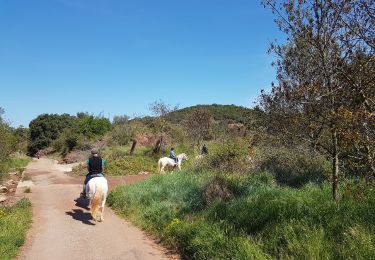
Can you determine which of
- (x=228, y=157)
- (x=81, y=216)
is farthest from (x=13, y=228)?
(x=228, y=157)

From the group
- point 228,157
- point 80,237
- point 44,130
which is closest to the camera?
point 80,237

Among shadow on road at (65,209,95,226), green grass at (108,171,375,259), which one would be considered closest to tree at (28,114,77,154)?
shadow on road at (65,209,95,226)

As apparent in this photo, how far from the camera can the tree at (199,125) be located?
38656mm

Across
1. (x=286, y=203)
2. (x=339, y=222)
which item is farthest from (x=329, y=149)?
(x=339, y=222)

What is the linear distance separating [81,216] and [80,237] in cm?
276

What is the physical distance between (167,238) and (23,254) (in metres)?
3.17

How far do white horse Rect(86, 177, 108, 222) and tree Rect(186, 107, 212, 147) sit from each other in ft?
86.9

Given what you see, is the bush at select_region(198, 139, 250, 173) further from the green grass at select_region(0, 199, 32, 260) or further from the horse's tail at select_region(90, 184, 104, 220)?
the green grass at select_region(0, 199, 32, 260)

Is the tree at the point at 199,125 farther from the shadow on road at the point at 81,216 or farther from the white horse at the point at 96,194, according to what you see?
the white horse at the point at 96,194

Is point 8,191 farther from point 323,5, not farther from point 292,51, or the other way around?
point 323,5

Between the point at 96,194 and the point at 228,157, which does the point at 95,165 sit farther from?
the point at 228,157

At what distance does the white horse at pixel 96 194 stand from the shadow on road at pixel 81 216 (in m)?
0.29

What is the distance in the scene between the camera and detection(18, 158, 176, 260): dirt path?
28.0ft

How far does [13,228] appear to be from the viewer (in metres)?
9.88
